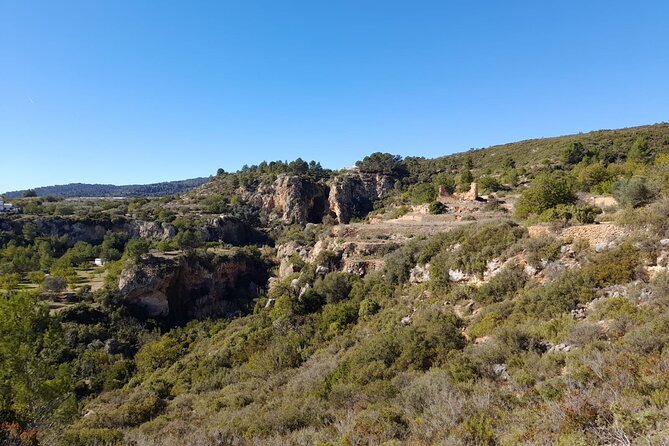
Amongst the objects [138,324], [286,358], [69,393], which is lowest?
[138,324]

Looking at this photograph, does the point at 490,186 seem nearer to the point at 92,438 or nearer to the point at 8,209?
the point at 92,438

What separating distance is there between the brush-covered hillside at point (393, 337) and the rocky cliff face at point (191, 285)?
0.18m

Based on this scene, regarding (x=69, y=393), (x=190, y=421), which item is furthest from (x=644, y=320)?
(x=69, y=393)

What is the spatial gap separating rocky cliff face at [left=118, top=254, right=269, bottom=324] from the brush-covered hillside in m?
0.18

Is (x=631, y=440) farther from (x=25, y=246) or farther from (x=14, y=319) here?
(x=25, y=246)

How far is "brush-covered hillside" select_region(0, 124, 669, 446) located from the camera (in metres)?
5.85

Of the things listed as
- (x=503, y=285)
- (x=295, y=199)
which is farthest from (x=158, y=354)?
(x=295, y=199)

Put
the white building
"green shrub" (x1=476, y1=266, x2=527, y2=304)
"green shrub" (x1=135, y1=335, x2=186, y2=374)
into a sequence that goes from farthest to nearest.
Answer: the white building, "green shrub" (x1=135, y1=335, x2=186, y2=374), "green shrub" (x1=476, y1=266, x2=527, y2=304)

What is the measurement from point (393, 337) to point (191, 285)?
28098mm

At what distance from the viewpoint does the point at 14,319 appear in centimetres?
1002

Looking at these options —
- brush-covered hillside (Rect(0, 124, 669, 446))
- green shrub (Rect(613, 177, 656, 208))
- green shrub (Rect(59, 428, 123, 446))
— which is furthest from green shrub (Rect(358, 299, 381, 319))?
green shrub (Rect(613, 177, 656, 208))

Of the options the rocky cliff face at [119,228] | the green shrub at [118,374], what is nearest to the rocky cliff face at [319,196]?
the rocky cliff face at [119,228]

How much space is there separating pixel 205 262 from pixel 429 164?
47240 millimetres

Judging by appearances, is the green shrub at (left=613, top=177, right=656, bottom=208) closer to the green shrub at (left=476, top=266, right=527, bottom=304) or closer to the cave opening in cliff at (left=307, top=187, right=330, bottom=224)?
the green shrub at (left=476, top=266, right=527, bottom=304)
